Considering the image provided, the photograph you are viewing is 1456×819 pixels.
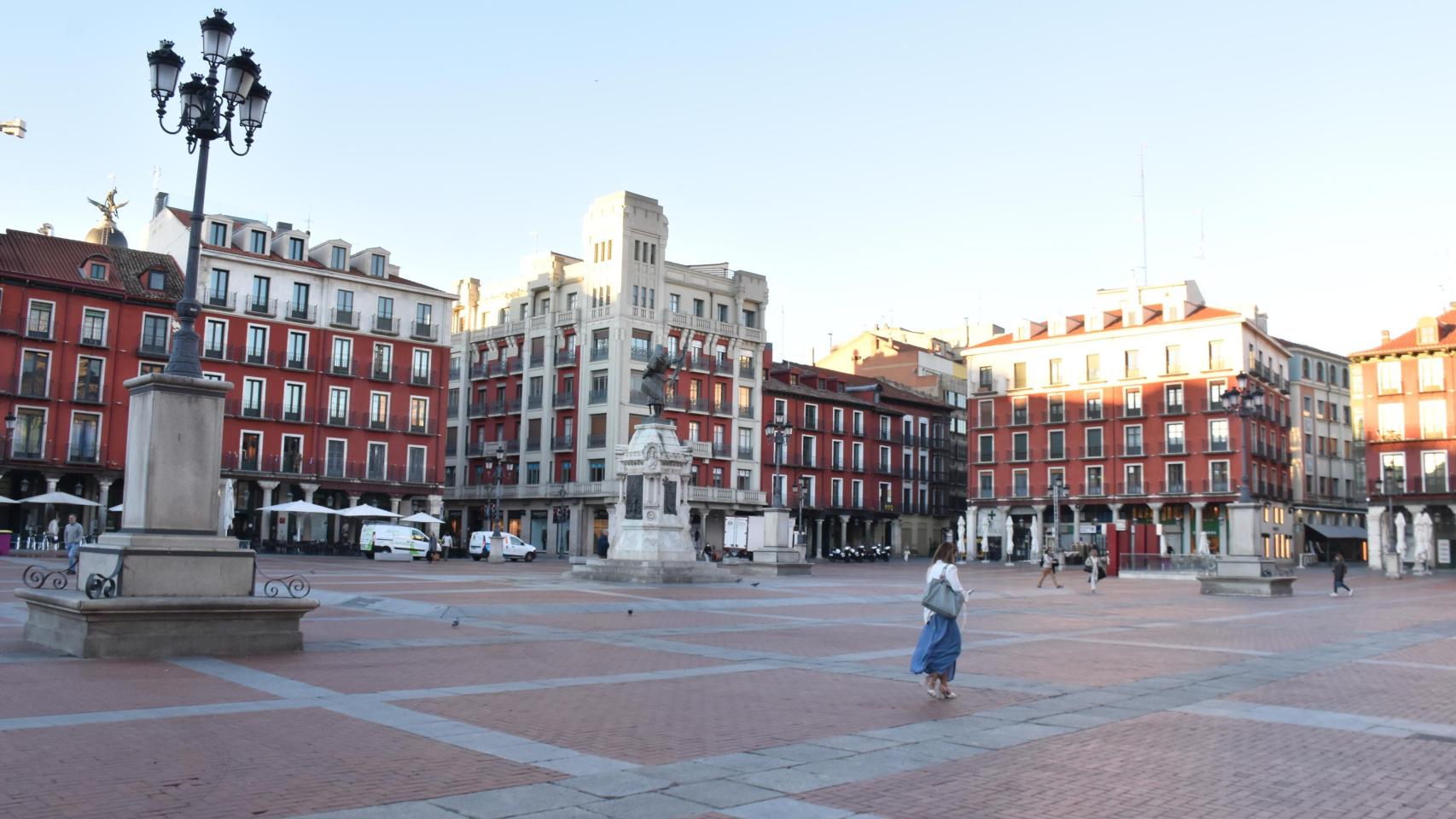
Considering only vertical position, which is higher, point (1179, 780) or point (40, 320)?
point (40, 320)

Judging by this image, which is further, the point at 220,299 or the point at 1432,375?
the point at 1432,375

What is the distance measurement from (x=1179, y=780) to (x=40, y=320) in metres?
56.2

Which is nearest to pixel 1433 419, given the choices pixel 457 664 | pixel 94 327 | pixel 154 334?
pixel 457 664

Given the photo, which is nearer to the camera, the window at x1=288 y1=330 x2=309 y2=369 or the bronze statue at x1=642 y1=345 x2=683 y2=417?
the bronze statue at x1=642 y1=345 x2=683 y2=417

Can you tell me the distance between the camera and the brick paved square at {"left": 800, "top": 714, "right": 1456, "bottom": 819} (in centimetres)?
654

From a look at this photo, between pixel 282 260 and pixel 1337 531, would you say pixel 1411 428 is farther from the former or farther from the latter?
pixel 282 260

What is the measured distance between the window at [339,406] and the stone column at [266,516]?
15.4 ft

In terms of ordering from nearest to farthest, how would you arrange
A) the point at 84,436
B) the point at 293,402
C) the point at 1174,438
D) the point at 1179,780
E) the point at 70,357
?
the point at 1179,780, the point at 70,357, the point at 84,436, the point at 293,402, the point at 1174,438

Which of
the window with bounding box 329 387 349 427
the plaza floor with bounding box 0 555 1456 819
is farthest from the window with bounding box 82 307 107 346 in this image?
the plaza floor with bounding box 0 555 1456 819

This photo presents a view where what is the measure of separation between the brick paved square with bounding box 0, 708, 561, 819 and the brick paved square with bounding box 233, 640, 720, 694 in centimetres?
226

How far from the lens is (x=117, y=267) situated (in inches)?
2175

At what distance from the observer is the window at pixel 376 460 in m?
61.8

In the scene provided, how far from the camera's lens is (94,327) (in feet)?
174

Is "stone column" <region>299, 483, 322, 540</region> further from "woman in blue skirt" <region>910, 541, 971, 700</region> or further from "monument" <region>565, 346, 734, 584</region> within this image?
"woman in blue skirt" <region>910, 541, 971, 700</region>
